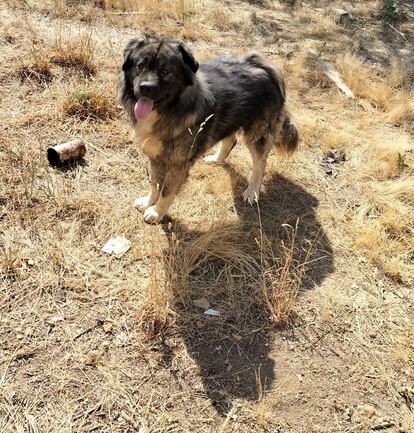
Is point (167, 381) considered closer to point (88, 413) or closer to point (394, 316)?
point (88, 413)

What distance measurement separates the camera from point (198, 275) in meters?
3.48

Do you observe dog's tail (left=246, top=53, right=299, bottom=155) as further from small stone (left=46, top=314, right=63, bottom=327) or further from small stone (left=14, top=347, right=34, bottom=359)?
small stone (left=14, top=347, right=34, bottom=359)

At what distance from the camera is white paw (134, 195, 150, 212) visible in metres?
4.03

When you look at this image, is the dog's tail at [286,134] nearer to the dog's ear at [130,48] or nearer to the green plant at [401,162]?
the green plant at [401,162]

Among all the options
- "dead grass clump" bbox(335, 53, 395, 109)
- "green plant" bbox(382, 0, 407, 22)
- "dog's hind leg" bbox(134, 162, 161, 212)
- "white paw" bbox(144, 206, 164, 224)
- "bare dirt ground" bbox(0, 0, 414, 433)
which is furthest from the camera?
"green plant" bbox(382, 0, 407, 22)

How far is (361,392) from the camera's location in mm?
2879

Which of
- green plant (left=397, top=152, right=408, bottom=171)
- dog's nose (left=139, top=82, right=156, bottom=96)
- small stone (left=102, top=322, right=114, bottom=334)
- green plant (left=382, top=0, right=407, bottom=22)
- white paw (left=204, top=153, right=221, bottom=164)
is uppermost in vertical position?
dog's nose (left=139, top=82, right=156, bottom=96)

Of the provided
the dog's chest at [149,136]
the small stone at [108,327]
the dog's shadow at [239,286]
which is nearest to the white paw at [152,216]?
the dog's shadow at [239,286]

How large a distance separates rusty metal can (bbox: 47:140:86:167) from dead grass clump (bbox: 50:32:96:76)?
1.68 meters

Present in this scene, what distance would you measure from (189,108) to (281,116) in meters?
1.27

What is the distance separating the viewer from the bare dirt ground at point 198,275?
8.84 ft

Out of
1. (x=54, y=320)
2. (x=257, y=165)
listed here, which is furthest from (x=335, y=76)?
(x=54, y=320)

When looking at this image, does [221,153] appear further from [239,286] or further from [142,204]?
[239,286]

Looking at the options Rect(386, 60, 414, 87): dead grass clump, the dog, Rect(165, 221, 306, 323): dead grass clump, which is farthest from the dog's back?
Rect(386, 60, 414, 87): dead grass clump
